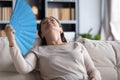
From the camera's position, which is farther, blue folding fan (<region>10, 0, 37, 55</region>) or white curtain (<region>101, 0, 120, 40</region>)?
white curtain (<region>101, 0, 120, 40</region>)

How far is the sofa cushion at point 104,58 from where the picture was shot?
2123mm

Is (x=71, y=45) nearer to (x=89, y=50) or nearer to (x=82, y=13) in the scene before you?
(x=89, y=50)

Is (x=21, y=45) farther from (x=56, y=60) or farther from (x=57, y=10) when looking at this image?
(x=57, y=10)

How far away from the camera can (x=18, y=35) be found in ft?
5.85

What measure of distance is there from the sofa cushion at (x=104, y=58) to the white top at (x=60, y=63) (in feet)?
0.53

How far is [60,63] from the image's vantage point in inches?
74.2

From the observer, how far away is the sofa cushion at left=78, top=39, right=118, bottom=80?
212cm

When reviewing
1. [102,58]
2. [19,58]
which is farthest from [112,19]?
[19,58]

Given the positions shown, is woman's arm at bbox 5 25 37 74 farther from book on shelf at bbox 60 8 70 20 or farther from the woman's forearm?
book on shelf at bbox 60 8 70 20

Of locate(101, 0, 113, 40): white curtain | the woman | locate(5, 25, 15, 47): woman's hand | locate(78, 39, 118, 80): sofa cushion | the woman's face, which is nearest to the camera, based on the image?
locate(5, 25, 15, 47): woman's hand

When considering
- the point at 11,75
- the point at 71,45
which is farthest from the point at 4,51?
the point at 71,45

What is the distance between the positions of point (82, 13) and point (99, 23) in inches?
15.9

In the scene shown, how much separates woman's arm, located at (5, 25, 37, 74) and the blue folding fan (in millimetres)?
52

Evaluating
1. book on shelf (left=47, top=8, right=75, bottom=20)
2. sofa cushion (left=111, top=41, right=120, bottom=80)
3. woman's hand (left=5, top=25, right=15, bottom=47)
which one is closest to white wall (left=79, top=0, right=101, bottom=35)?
book on shelf (left=47, top=8, right=75, bottom=20)
